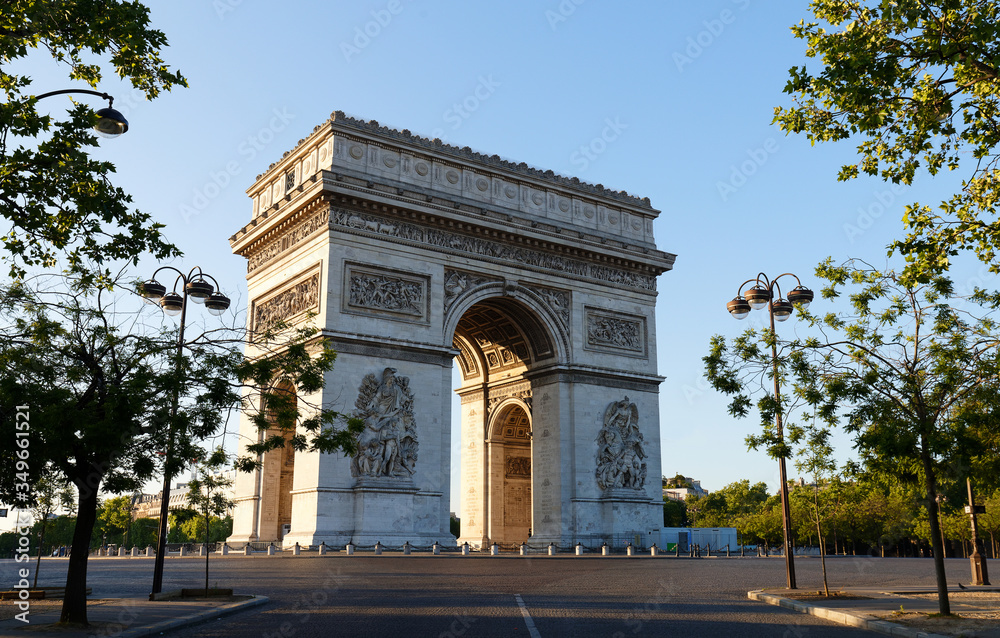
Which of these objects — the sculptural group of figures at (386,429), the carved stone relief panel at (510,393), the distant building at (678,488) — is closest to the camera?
the sculptural group of figures at (386,429)

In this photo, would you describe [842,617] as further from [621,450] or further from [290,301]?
[290,301]

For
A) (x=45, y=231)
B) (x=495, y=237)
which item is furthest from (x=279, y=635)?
(x=495, y=237)

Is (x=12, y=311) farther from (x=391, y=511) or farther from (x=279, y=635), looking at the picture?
(x=391, y=511)

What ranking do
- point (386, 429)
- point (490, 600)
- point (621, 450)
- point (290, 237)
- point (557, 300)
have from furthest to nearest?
point (557, 300), point (621, 450), point (290, 237), point (386, 429), point (490, 600)

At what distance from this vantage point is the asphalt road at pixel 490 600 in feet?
37.8

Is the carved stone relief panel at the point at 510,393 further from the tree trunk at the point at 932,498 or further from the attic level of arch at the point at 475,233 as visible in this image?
the tree trunk at the point at 932,498

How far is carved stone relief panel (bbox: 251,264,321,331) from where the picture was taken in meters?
34.5

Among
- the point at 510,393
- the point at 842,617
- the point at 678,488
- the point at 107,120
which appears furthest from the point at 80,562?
the point at 678,488

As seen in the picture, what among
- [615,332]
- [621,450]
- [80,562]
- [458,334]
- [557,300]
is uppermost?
[557,300]

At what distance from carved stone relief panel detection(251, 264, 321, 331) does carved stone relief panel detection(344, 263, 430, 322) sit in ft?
4.61

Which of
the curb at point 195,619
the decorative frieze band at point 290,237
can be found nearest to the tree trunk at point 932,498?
the curb at point 195,619

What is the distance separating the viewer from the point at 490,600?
15211 mm

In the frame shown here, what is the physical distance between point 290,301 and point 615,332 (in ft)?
50.6

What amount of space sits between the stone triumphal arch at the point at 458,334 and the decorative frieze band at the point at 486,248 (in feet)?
0.32
